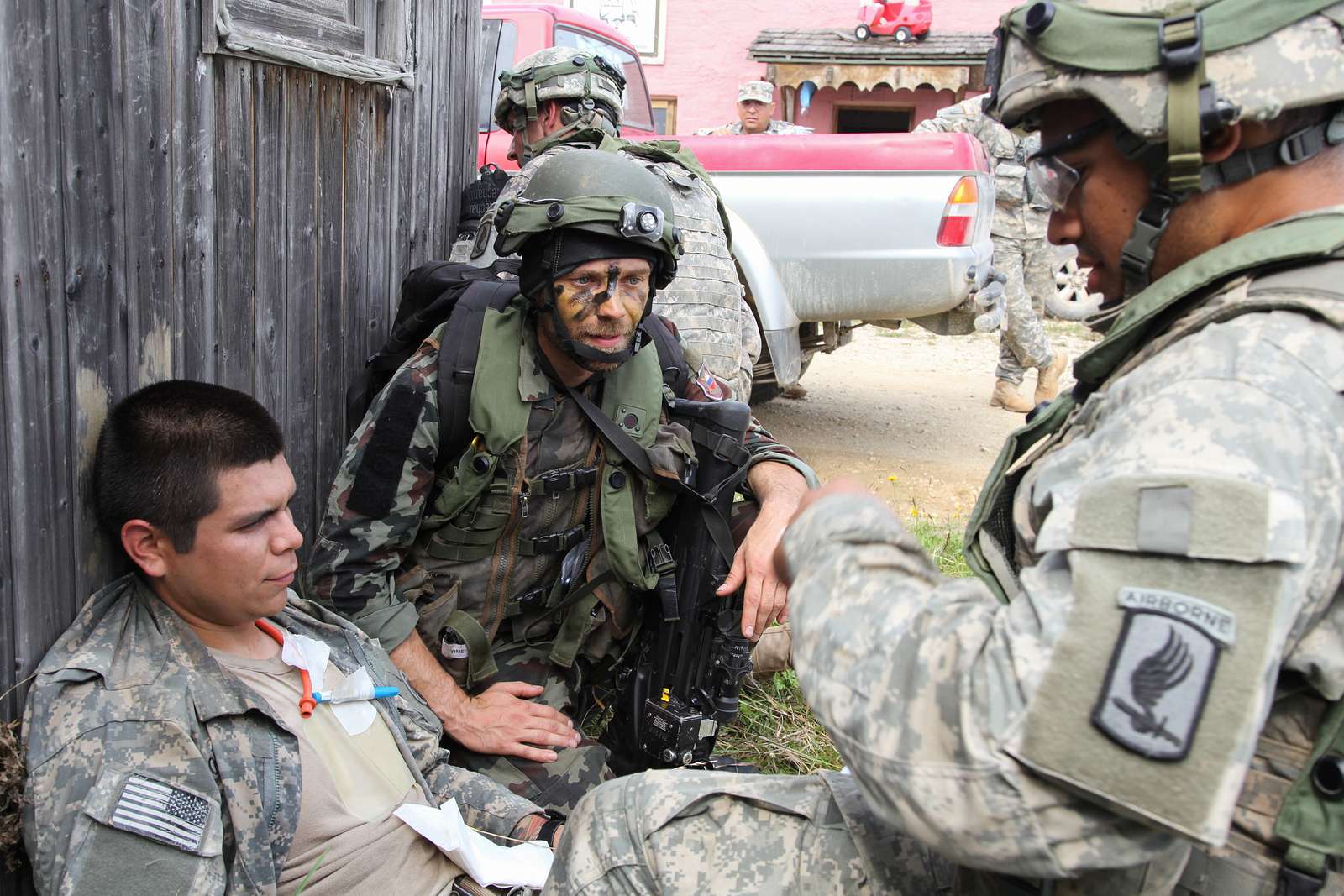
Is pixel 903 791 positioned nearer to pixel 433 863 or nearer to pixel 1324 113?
pixel 1324 113

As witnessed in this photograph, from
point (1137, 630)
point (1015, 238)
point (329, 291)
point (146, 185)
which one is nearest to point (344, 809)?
point (146, 185)

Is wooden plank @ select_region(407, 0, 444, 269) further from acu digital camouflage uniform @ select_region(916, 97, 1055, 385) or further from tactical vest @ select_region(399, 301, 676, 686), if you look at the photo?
acu digital camouflage uniform @ select_region(916, 97, 1055, 385)

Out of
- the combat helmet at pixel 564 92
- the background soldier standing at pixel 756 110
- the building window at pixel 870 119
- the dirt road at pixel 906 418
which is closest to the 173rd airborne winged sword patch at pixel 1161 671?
the combat helmet at pixel 564 92

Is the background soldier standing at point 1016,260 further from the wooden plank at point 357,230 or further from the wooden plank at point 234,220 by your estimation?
the wooden plank at point 234,220

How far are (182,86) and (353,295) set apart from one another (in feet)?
3.39

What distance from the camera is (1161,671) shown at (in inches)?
46.3

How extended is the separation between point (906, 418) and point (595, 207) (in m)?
5.88

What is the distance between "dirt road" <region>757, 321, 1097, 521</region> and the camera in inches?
264

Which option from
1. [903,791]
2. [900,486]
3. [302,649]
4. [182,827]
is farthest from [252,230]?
[900,486]

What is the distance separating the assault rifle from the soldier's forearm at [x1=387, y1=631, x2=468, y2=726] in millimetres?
575

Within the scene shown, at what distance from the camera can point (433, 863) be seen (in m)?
2.46

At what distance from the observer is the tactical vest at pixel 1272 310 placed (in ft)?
4.47

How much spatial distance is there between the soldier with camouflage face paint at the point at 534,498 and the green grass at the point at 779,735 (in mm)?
625

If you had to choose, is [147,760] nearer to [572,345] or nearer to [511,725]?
[511,725]
